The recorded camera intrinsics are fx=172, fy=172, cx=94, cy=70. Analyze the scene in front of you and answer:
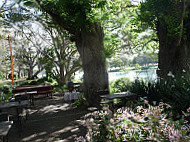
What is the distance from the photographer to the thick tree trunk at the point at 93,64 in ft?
21.0

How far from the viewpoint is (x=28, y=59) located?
25094mm

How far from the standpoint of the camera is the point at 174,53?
6293 millimetres

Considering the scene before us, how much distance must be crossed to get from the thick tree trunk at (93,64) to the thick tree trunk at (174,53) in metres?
2.20

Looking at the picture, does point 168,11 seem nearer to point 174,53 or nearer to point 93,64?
point 174,53

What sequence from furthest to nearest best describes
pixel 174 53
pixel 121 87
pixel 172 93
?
pixel 121 87, pixel 174 53, pixel 172 93

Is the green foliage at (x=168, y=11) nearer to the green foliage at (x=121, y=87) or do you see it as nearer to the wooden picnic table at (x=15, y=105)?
the green foliage at (x=121, y=87)

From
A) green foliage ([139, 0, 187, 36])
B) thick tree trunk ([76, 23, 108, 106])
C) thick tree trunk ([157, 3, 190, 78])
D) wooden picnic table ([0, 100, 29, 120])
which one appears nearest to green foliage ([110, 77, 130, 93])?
thick tree trunk ([76, 23, 108, 106])

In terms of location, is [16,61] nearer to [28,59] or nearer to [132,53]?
[28,59]

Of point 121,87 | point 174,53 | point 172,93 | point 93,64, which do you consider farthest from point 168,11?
point 121,87

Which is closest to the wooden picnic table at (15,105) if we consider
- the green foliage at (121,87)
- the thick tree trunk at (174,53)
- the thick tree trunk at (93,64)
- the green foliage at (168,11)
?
the thick tree trunk at (93,64)

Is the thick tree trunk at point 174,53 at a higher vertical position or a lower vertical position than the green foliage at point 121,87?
higher

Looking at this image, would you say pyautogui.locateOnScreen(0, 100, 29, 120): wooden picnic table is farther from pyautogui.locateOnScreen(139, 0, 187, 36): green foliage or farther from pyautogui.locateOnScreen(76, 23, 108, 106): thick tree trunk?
pyautogui.locateOnScreen(139, 0, 187, 36): green foliage

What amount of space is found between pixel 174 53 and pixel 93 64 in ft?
9.83

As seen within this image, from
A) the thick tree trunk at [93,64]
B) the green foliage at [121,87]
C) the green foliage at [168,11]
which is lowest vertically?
the green foliage at [121,87]
